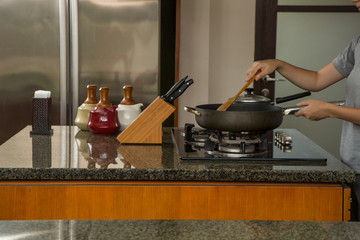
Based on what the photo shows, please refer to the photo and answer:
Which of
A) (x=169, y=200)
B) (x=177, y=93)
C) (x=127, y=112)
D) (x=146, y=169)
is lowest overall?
(x=169, y=200)

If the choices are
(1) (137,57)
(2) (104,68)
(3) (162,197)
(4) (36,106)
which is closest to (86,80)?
(2) (104,68)

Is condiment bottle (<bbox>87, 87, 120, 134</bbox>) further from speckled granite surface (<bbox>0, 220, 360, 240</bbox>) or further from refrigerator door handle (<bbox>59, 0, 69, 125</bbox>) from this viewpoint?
refrigerator door handle (<bbox>59, 0, 69, 125</bbox>)

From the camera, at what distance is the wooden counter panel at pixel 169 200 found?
5.99 feet

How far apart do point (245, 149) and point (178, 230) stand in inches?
41.3

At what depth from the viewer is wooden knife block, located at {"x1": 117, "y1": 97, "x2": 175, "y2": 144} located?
7.09 feet

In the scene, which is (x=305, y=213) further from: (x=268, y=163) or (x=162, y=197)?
(x=162, y=197)

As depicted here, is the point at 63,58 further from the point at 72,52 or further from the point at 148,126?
the point at 148,126

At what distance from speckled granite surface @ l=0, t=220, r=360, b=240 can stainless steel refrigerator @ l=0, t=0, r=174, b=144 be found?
8.98 feet

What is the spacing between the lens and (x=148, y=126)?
2.20 metres

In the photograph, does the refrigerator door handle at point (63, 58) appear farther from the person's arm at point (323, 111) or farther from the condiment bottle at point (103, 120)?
the person's arm at point (323, 111)

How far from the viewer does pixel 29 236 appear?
3.06ft

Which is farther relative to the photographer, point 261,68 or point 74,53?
point 74,53

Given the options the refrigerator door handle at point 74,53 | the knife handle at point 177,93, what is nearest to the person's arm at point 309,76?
the knife handle at point 177,93

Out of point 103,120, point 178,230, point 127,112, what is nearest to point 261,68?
point 127,112
